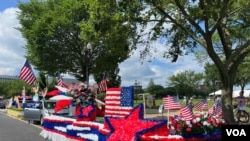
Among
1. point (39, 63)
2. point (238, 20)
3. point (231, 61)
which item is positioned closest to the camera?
point (231, 61)

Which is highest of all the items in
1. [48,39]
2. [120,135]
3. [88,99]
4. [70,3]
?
[70,3]

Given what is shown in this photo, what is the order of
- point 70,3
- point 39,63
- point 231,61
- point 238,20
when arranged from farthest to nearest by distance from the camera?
1. point 39,63
2. point 70,3
3. point 238,20
4. point 231,61

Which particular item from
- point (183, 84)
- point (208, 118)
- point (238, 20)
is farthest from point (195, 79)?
point (208, 118)

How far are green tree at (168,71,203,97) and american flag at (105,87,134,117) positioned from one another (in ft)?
264

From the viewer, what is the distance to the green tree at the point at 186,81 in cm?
9279

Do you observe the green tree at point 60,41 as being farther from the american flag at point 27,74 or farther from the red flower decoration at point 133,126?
the red flower decoration at point 133,126

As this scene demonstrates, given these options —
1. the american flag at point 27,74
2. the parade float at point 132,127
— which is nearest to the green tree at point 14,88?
the american flag at point 27,74

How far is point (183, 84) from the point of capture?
93625 mm

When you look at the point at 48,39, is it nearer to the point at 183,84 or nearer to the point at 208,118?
the point at 208,118

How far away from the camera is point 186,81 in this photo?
9575 cm

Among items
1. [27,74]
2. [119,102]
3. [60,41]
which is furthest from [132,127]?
[60,41]

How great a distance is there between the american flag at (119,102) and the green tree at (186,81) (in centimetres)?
8059

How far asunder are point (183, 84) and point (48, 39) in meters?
59.2

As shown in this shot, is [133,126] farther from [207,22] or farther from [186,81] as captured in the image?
[186,81]
